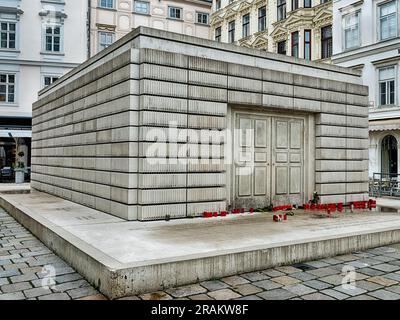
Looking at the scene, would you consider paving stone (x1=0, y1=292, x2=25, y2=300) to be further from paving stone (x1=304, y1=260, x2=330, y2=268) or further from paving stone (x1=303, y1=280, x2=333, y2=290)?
paving stone (x1=304, y1=260, x2=330, y2=268)

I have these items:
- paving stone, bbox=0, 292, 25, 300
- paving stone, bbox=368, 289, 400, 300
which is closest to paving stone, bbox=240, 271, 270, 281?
paving stone, bbox=368, 289, 400, 300

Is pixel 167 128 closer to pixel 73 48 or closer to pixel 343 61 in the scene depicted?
pixel 343 61

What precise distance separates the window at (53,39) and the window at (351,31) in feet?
65.7

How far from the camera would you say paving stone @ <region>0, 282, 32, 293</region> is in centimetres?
478

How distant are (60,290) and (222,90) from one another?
233 inches

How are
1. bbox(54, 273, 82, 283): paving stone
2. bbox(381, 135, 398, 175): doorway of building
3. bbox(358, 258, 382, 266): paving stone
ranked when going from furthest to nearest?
bbox(381, 135, 398, 175): doorway of building
bbox(358, 258, 382, 266): paving stone
bbox(54, 273, 82, 283): paving stone

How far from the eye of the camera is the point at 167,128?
840 centimetres

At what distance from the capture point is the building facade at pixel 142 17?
32969mm

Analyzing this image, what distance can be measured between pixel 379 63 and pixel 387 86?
146cm

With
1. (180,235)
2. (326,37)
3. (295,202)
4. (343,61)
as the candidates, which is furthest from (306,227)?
(326,37)

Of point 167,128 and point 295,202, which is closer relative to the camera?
point 167,128

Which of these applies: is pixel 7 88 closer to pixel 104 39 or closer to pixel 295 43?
pixel 104 39

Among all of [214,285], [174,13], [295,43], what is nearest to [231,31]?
[174,13]

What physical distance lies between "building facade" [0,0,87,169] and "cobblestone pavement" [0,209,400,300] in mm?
23133
